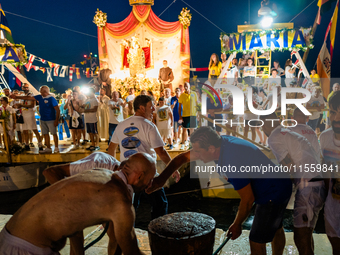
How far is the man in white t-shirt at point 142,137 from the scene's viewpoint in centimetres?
344

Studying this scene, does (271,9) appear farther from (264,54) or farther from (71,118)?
(71,118)

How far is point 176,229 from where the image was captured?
2309 mm

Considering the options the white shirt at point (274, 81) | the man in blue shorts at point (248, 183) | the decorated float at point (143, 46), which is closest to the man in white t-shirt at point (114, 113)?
the man in blue shorts at point (248, 183)

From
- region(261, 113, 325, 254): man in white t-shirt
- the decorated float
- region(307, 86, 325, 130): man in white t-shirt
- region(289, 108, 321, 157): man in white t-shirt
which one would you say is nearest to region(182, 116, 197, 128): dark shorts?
region(307, 86, 325, 130): man in white t-shirt

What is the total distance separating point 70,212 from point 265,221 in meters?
1.78

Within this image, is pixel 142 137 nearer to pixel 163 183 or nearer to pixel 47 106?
pixel 163 183

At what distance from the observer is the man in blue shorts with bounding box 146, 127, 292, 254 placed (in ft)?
7.85

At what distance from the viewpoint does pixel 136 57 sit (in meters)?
15.2

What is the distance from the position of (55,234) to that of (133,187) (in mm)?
615

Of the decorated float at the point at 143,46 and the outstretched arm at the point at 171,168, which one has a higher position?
the decorated float at the point at 143,46

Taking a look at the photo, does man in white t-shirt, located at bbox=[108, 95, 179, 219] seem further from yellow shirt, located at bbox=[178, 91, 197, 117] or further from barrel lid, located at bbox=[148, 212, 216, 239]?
yellow shirt, located at bbox=[178, 91, 197, 117]

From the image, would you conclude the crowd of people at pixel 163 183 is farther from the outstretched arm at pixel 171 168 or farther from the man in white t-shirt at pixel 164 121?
the man in white t-shirt at pixel 164 121

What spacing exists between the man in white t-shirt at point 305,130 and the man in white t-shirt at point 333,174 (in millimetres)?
115

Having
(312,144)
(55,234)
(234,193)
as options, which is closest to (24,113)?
(234,193)
